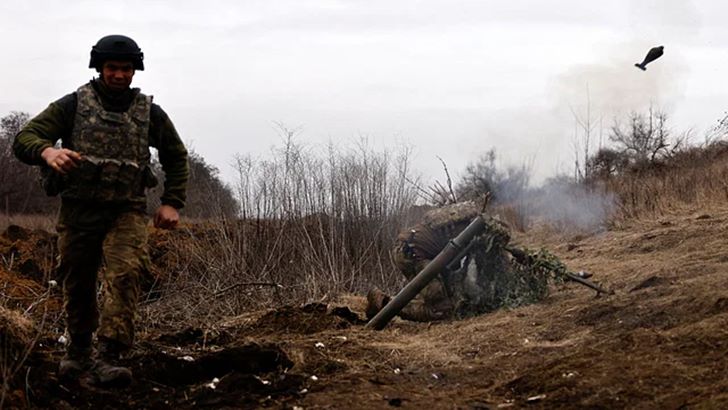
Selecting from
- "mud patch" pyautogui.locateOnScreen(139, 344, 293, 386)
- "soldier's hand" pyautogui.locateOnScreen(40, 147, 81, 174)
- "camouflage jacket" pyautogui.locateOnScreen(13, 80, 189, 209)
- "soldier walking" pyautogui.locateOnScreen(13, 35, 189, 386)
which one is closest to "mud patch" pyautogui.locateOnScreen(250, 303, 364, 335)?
"mud patch" pyautogui.locateOnScreen(139, 344, 293, 386)

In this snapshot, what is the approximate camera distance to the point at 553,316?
6219 millimetres

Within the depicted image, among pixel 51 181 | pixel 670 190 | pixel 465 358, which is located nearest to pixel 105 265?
pixel 51 181

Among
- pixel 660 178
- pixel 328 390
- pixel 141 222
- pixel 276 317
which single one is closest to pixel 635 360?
pixel 328 390

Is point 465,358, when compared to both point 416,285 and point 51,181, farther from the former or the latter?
point 51,181

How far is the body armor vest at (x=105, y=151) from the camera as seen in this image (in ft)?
13.8

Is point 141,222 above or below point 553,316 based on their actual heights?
above

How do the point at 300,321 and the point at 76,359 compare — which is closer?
the point at 76,359

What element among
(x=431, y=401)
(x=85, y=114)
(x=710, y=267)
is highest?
(x=85, y=114)

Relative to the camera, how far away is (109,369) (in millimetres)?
4121

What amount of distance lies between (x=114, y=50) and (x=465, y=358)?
9.35ft

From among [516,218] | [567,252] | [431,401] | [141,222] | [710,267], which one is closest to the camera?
[431,401]

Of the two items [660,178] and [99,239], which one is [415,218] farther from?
[99,239]

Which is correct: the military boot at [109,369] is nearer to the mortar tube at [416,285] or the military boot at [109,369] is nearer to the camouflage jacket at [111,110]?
the camouflage jacket at [111,110]

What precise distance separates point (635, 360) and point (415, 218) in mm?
8347
